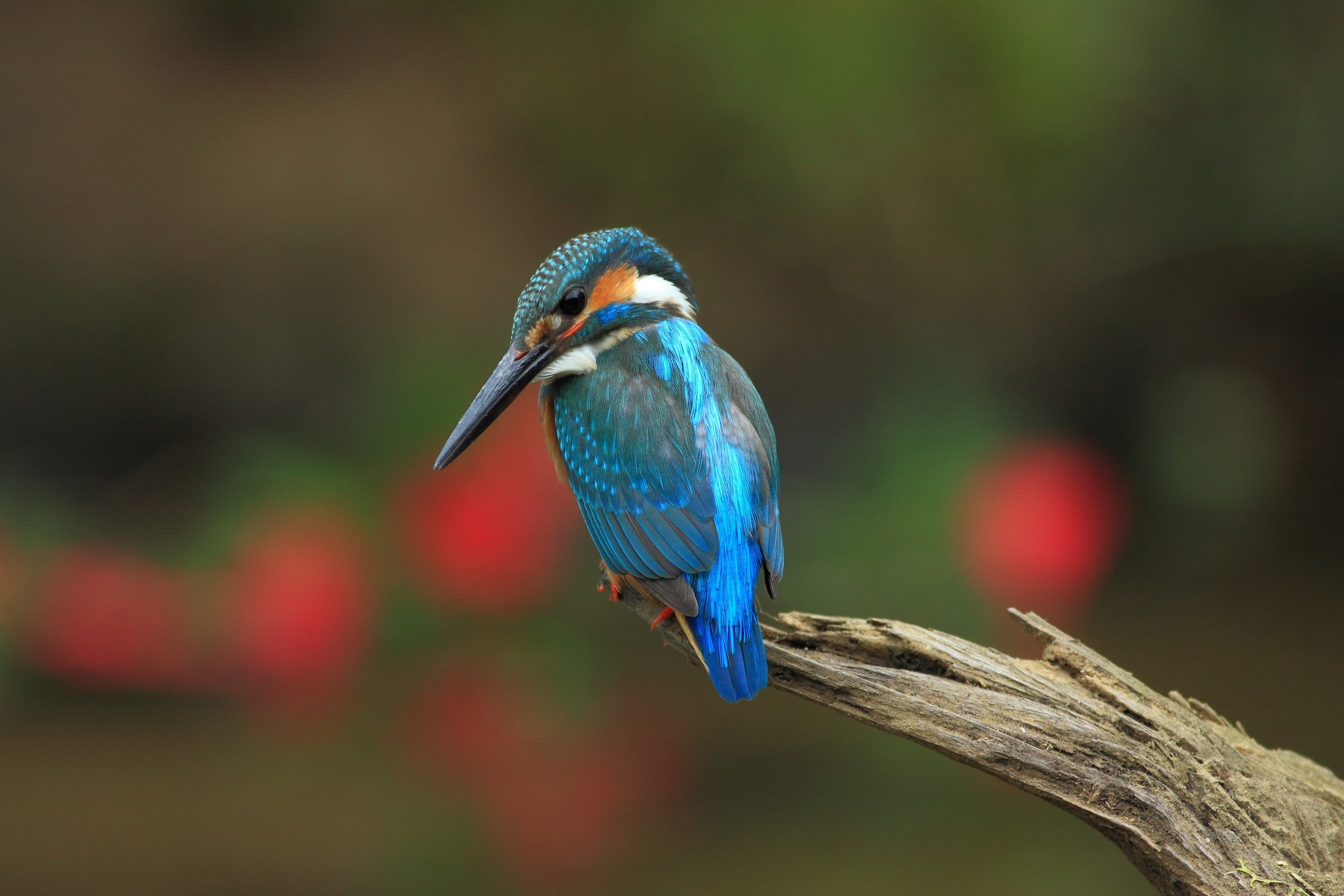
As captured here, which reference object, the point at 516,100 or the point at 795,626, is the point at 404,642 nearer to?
the point at 516,100

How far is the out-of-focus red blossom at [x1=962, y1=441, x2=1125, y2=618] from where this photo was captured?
103 inches

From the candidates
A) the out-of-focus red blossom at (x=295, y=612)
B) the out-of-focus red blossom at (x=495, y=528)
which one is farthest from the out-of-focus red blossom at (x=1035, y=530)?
the out-of-focus red blossom at (x=295, y=612)

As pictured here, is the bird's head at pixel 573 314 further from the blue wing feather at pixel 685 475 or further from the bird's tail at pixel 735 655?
the bird's tail at pixel 735 655

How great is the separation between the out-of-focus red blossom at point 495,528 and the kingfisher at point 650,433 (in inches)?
49.7

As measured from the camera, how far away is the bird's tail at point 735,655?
43.3 inches

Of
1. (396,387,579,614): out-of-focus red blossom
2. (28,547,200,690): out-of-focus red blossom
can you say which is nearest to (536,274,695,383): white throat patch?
(396,387,579,614): out-of-focus red blossom

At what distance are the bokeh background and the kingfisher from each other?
1340mm

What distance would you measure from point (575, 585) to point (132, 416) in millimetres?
1294

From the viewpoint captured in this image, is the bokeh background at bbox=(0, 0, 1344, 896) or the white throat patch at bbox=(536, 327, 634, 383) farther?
the bokeh background at bbox=(0, 0, 1344, 896)

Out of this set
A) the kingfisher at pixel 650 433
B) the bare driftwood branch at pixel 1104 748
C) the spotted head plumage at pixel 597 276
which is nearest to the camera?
the bare driftwood branch at pixel 1104 748

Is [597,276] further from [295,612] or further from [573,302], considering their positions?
[295,612]

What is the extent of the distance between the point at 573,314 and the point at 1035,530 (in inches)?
65.7

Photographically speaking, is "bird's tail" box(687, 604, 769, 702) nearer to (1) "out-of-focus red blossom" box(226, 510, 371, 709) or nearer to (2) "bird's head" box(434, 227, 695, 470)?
(2) "bird's head" box(434, 227, 695, 470)

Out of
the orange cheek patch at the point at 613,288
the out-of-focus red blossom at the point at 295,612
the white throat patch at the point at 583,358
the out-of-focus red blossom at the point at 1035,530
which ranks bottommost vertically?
the out-of-focus red blossom at the point at 295,612
